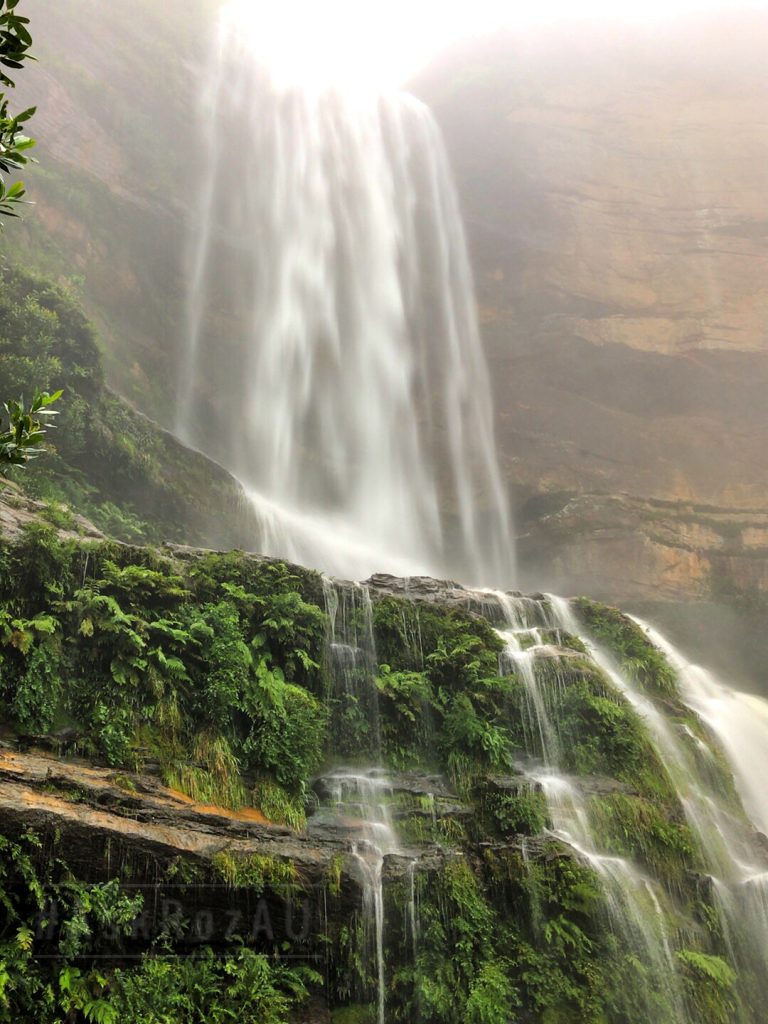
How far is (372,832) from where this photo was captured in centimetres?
844

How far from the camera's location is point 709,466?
84.9 ft

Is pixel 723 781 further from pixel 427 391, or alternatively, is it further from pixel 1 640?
pixel 427 391

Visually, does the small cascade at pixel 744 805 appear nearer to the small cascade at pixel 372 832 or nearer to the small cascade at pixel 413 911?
the small cascade at pixel 413 911

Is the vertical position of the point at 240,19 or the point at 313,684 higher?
the point at 240,19

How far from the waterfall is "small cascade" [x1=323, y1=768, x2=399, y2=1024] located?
1244 cm

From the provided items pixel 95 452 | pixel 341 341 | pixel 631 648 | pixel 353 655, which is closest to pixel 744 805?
pixel 631 648

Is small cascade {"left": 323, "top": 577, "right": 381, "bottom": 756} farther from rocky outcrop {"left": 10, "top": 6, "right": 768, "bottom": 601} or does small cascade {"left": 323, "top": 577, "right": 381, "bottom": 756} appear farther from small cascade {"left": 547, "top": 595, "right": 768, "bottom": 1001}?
rocky outcrop {"left": 10, "top": 6, "right": 768, "bottom": 601}

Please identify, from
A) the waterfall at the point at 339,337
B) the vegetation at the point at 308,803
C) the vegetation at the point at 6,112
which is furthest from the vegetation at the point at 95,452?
the vegetation at the point at 6,112

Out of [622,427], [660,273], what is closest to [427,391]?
[622,427]

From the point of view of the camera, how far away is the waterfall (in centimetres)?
2453

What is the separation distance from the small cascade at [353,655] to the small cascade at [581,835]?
2215mm

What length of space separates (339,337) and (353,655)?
17.6 meters

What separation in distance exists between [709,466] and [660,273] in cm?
751

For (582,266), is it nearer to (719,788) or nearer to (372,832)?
(719,788)
